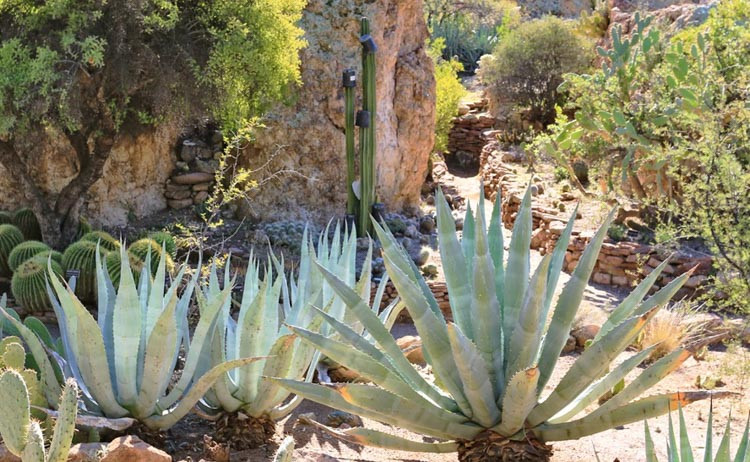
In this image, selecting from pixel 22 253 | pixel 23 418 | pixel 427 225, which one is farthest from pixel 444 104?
pixel 23 418

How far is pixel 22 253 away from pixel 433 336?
218 inches

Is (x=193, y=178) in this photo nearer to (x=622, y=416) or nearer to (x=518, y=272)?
(x=518, y=272)

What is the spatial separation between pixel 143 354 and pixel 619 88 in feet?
28.7

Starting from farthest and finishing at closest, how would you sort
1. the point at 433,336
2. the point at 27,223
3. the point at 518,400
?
the point at 27,223 < the point at 433,336 < the point at 518,400

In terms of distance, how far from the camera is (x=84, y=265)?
22.9 feet

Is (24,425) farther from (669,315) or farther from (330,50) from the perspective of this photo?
(330,50)

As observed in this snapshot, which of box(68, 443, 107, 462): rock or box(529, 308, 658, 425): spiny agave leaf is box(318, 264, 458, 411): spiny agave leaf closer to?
box(529, 308, 658, 425): spiny agave leaf

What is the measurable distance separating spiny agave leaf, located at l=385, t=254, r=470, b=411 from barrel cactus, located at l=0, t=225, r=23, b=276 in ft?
19.3

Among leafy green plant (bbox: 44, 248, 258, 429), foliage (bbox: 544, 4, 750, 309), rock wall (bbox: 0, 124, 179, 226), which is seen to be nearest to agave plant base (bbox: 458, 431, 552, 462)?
leafy green plant (bbox: 44, 248, 258, 429)

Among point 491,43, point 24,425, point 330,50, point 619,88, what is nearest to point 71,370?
point 24,425

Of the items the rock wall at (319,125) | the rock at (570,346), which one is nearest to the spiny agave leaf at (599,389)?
the rock at (570,346)

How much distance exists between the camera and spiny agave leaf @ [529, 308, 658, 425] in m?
2.77

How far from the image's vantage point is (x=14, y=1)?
7.46 metres

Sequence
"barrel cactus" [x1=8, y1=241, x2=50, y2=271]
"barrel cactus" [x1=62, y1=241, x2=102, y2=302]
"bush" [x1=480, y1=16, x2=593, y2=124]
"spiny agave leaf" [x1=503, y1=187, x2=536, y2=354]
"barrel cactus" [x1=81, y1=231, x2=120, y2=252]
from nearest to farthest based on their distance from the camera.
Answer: "spiny agave leaf" [x1=503, y1=187, x2=536, y2=354] < "barrel cactus" [x1=62, y1=241, x2=102, y2=302] < "barrel cactus" [x1=8, y1=241, x2=50, y2=271] < "barrel cactus" [x1=81, y1=231, x2=120, y2=252] < "bush" [x1=480, y1=16, x2=593, y2=124]
